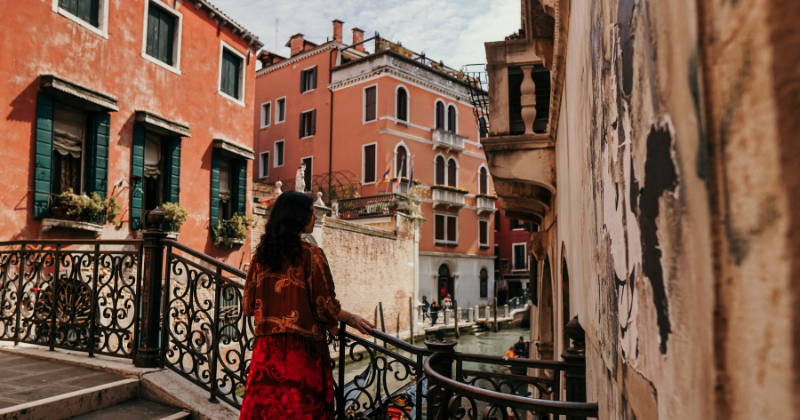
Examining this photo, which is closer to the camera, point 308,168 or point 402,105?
point 402,105

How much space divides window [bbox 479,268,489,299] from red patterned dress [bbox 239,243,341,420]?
25.7 m

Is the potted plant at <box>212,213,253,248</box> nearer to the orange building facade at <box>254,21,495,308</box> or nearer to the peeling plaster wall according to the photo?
the orange building facade at <box>254,21,495,308</box>

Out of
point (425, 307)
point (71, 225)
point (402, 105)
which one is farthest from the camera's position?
point (402, 105)

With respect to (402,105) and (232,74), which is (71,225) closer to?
(232,74)

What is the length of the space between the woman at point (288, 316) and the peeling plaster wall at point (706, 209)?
1.86 meters

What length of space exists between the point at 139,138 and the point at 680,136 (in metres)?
11.9

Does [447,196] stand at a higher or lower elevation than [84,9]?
lower

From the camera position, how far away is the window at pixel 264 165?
2648 centimetres

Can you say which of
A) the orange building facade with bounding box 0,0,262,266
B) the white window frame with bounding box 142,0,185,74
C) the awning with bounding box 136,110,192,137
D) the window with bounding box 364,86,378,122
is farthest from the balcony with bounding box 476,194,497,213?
the white window frame with bounding box 142,0,185,74

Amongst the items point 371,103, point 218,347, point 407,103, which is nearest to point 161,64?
point 218,347

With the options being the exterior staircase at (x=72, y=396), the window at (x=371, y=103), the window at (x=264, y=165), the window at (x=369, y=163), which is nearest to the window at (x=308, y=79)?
the window at (x=371, y=103)

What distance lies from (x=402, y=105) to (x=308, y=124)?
498cm

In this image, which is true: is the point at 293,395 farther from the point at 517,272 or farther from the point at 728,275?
the point at 517,272

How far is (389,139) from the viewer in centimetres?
2322
